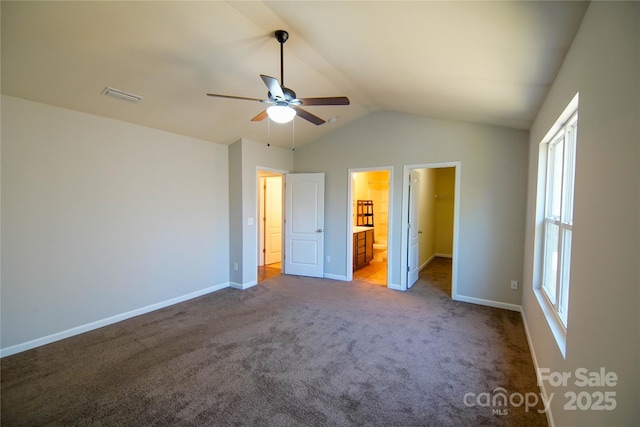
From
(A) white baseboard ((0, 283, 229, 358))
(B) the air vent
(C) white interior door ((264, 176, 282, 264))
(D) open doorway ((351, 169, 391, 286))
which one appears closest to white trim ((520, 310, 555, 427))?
(D) open doorway ((351, 169, 391, 286))

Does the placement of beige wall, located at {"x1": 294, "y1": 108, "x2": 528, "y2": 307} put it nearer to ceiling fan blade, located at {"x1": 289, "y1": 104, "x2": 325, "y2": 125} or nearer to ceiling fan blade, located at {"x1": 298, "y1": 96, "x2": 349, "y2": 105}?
ceiling fan blade, located at {"x1": 289, "y1": 104, "x2": 325, "y2": 125}

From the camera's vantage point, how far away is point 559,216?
87.6 inches

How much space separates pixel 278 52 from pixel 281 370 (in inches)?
120

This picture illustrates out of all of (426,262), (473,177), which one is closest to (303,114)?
(473,177)

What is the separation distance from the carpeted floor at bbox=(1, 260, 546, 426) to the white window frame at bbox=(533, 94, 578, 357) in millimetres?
648

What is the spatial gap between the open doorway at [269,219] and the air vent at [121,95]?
3.38m

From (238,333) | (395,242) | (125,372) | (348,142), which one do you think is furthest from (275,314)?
(348,142)

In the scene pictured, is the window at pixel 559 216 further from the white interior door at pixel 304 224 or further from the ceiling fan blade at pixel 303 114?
the white interior door at pixel 304 224

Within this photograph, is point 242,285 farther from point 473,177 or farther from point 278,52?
point 473,177

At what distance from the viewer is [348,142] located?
5129mm

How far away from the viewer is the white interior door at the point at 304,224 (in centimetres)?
539

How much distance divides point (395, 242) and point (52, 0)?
183 inches

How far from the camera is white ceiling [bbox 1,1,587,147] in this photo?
173 cm

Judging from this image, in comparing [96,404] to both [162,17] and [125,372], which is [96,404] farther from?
[162,17]
